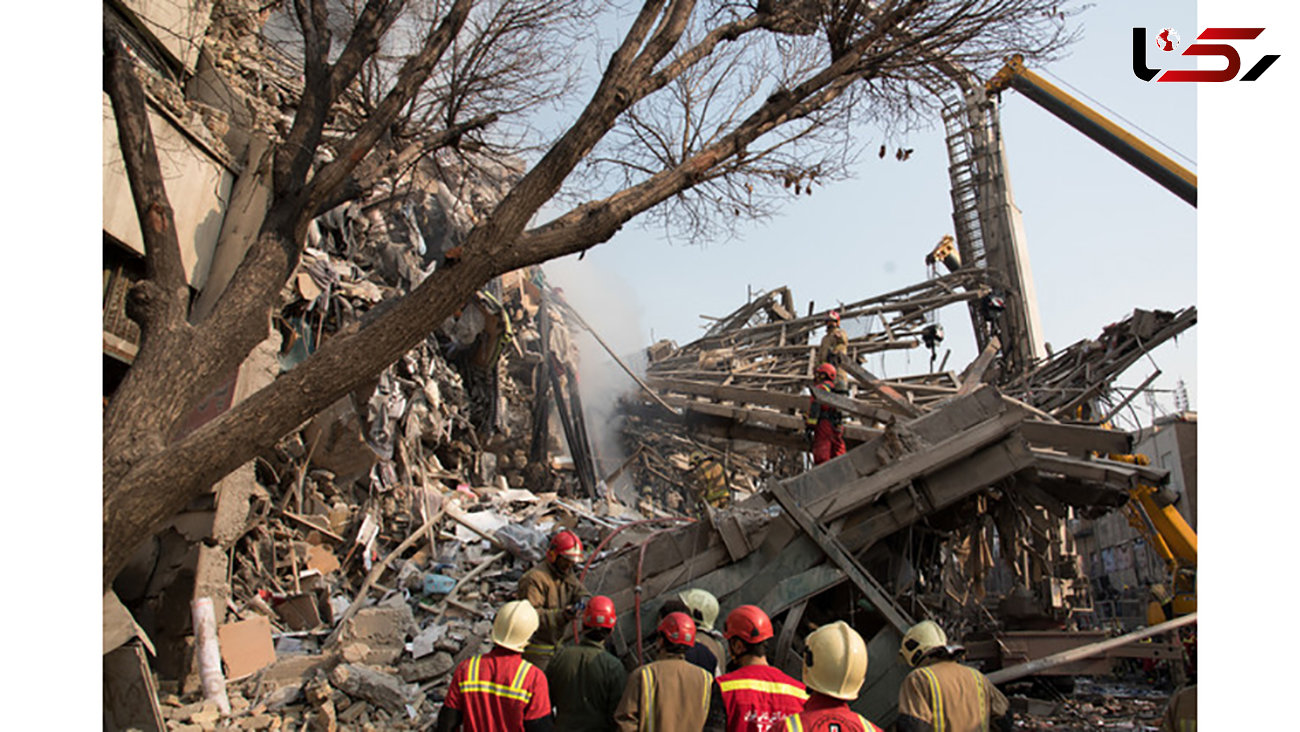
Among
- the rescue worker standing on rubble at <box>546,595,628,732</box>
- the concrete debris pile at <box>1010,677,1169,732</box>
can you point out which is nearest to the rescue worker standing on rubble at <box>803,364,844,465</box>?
the concrete debris pile at <box>1010,677,1169,732</box>

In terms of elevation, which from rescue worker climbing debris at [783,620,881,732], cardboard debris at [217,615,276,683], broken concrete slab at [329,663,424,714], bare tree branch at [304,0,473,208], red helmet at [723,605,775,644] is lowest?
broken concrete slab at [329,663,424,714]

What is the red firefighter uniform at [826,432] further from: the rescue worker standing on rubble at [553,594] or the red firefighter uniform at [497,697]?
the red firefighter uniform at [497,697]

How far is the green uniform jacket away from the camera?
13.7 feet

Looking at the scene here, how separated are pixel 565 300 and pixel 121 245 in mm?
10229

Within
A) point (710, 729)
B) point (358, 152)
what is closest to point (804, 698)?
point (710, 729)

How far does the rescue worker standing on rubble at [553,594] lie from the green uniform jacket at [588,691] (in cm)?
100

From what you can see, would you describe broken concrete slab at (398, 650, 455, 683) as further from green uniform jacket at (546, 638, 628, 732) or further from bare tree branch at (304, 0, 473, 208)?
bare tree branch at (304, 0, 473, 208)

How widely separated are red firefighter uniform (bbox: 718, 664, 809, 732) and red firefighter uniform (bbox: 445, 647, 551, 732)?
3.06ft

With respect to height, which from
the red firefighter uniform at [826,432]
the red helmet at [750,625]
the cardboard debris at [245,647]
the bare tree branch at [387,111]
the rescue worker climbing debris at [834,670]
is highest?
the bare tree branch at [387,111]

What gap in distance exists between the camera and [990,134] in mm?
22719

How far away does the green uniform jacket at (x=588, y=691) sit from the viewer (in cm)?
417

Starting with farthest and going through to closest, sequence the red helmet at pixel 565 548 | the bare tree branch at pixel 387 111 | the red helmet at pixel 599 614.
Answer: the red helmet at pixel 565 548, the bare tree branch at pixel 387 111, the red helmet at pixel 599 614

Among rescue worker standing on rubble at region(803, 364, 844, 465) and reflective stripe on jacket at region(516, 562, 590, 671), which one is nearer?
reflective stripe on jacket at region(516, 562, 590, 671)

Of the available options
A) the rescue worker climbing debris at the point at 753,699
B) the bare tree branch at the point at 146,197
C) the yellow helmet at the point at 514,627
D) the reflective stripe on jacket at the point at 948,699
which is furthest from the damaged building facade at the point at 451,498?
the reflective stripe on jacket at the point at 948,699
